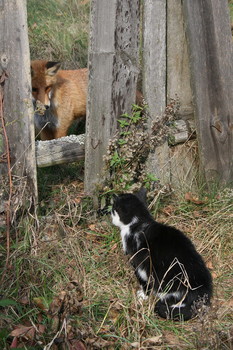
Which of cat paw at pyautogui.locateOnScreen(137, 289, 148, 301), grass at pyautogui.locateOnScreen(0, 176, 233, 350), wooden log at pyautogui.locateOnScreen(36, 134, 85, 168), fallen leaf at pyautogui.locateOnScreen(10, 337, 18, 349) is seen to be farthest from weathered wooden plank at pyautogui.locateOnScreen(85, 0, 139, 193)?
fallen leaf at pyautogui.locateOnScreen(10, 337, 18, 349)

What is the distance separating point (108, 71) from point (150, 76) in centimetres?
54

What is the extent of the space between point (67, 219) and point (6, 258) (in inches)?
35.8

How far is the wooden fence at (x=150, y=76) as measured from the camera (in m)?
4.38

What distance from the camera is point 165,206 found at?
531cm

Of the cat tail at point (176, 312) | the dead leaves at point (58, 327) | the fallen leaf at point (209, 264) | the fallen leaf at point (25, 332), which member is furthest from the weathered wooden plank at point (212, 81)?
the fallen leaf at point (25, 332)

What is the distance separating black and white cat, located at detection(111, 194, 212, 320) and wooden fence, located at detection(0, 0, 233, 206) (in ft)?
2.37

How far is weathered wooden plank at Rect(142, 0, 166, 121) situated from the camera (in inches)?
191

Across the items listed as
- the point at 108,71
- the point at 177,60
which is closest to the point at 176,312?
the point at 108,71

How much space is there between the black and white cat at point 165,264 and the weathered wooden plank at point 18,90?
3.29 ft

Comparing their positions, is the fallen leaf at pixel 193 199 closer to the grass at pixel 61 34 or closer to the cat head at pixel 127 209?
the cat head at pixel 127 209

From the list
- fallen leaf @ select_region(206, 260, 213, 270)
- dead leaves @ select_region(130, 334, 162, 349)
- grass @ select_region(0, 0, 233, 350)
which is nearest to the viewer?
grass @ select_region(0, 0, 233, 350)

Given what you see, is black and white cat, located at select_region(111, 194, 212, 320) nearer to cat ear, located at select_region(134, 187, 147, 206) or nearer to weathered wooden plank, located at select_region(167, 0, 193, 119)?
cat ear, located at select_region(134, 187, 147, 206)

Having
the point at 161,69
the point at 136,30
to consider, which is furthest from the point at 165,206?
the point at 136,30

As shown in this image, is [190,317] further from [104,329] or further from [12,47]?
[12,47]
